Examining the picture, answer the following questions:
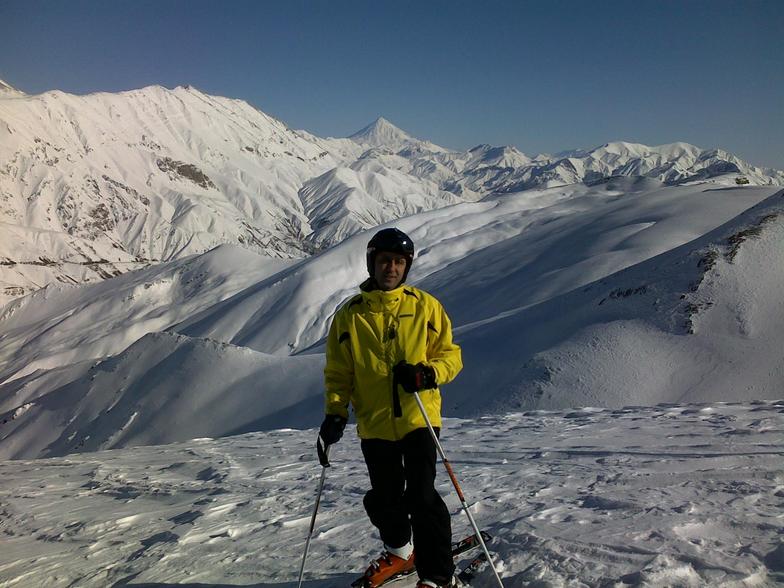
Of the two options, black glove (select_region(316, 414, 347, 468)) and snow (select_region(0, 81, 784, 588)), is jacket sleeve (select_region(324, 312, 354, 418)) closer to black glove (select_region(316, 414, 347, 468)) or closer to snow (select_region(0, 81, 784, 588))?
black glove (select_region(316, 414, 347, 468))

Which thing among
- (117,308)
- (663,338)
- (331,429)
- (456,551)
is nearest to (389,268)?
(331,429)

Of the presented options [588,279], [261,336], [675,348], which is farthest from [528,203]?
[675,348]

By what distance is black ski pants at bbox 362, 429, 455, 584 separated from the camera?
356 cm

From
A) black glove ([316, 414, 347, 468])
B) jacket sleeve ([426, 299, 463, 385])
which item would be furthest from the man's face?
black glove ([316, 414, 347, 468])

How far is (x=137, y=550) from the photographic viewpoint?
5207mm

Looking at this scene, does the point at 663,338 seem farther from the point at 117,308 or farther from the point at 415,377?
the point at 117,308

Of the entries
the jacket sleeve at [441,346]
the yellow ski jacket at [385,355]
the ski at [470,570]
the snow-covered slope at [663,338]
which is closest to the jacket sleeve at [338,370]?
the yellow ski jacket at [385,355]

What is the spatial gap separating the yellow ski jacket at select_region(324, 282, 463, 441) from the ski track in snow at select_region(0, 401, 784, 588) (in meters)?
1.27

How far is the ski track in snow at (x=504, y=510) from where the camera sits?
3.69 meters

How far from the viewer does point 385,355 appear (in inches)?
144

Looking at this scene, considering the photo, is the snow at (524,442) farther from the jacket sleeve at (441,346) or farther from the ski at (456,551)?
the jacket sleeve at (441,346)

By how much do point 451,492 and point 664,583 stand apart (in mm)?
2612

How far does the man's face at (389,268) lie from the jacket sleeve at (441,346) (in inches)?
12.5

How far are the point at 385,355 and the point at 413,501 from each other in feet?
3.25
